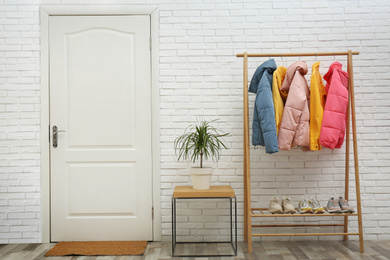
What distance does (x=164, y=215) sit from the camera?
3365mm

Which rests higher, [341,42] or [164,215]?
[341,42]

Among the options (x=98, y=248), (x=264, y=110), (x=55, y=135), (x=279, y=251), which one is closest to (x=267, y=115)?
(x=264, y=110)

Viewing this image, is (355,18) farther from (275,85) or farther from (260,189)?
(260,189)

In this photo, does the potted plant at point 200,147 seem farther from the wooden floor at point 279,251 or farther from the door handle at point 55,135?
the door handle at point 55,135

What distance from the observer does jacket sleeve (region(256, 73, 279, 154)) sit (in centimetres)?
290

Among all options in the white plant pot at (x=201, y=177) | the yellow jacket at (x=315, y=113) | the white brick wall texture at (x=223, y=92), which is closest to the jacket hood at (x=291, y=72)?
the yellow jacket at (x=315, y=113)

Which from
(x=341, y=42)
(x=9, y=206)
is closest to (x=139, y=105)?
(x=9, y=206)

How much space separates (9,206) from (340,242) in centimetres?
291

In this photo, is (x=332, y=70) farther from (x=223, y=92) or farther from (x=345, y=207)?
(x=345, y=207)

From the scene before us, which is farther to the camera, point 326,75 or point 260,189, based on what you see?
point 260,189

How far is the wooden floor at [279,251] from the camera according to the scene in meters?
2.87

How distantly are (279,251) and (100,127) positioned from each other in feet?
6.04

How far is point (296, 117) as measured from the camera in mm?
2963

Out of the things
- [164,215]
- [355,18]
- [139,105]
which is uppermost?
[355,18]
